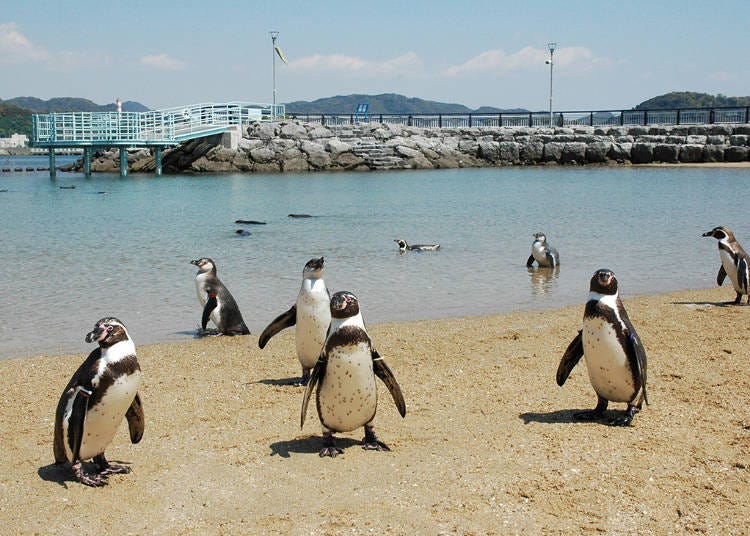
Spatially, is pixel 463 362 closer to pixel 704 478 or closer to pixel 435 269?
pixel 704 478

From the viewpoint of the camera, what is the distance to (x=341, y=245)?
19.6 metres

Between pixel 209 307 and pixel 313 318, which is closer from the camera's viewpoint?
pixel 313 318

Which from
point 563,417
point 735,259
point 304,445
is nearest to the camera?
point 304,445

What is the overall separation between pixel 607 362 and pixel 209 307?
4.95 metres

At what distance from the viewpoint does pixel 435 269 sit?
1559 centimetres

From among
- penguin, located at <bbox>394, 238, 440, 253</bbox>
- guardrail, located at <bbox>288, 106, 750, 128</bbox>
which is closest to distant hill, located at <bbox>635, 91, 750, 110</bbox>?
guardrail, located at <bbox>288, 106, 750, 128</bbox>

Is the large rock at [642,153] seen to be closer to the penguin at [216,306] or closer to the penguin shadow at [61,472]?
the penguin at [216,306]

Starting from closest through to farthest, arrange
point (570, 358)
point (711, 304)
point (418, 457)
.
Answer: point (418, 457) → point (570, 358) → point (711, 304)

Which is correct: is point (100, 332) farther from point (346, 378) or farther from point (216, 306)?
point (216, 306)

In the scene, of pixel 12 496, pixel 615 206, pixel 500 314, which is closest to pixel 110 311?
pixel 500 314

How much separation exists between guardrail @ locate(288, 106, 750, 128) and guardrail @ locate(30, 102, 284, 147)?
8.90 m

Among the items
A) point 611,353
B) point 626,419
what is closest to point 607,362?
point 611,353

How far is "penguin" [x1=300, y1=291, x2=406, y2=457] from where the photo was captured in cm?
524

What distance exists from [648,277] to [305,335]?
8.97 m
